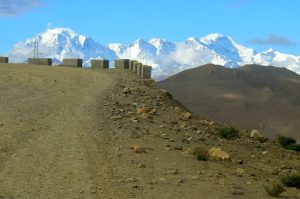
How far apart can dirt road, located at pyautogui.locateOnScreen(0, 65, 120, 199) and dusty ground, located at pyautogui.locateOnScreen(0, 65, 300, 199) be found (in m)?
0.03

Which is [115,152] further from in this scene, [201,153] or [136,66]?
[136,66]

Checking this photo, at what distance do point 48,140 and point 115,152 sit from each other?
93.6 inches

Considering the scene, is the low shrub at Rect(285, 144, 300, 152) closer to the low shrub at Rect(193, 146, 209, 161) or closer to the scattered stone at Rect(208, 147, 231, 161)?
the scattered stone at Rect(208, 147, 231, 161)

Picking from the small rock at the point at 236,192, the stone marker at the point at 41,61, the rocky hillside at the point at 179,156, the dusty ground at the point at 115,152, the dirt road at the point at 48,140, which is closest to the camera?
the dirt road at the point at 48,140

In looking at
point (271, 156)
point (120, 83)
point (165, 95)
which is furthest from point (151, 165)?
point (120, 83)

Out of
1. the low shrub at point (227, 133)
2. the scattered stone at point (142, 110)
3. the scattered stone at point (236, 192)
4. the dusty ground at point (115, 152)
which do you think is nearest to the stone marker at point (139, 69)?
the dusty ground at point (115, 152)

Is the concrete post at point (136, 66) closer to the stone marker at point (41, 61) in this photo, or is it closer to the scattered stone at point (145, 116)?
the stone marker at point (41, 61)

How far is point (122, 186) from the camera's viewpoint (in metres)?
16.4

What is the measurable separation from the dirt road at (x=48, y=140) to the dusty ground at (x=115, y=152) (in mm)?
28

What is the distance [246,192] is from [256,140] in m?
12.8

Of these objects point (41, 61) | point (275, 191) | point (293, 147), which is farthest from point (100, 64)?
point (275, 191)

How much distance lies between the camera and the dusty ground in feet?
53.7

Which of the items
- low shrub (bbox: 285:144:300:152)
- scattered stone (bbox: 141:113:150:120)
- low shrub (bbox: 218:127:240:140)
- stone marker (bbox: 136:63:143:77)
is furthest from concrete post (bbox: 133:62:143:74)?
low shrub (bbox: 218:127:240:140)

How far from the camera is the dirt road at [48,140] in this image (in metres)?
15.8
